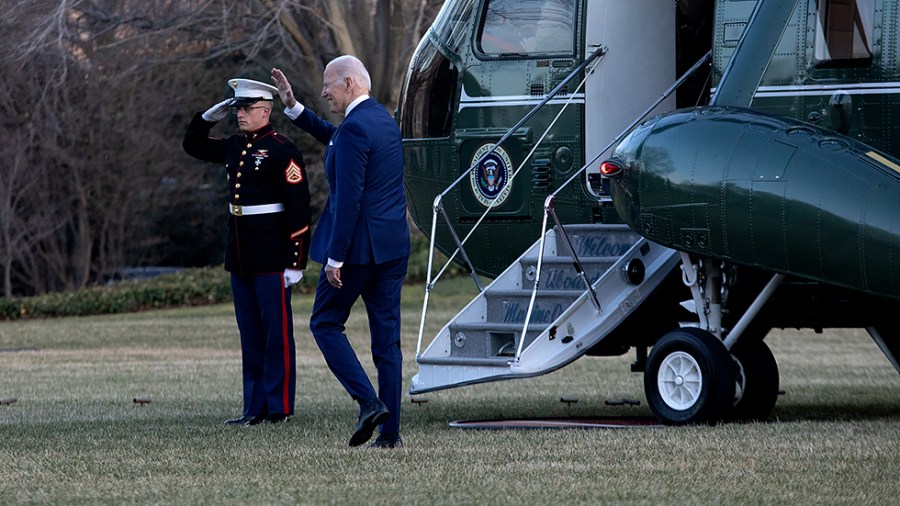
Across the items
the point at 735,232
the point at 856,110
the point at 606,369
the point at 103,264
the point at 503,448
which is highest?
the point at 856,110

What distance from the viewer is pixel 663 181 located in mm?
8852

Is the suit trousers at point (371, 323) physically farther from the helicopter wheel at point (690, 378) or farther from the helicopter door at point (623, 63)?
the helicopter door at point (623, 63)

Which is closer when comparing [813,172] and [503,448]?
[503,448]

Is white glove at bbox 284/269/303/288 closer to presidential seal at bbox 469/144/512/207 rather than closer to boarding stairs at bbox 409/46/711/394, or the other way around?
boarding stairs at bbox 409/46/711/394

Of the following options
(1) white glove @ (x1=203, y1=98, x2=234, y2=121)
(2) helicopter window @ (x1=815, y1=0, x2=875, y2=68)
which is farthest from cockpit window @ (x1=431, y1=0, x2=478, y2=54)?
(2) helicopter window @ (x1=815, y1=0, x2=875, y2=68)

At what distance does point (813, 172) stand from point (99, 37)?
17804mm

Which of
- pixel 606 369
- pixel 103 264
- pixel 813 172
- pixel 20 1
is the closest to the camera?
pixel 813 172

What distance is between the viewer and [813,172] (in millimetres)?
8336

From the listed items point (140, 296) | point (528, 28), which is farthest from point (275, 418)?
point (140, 296)

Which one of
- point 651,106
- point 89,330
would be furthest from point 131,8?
point 651,106

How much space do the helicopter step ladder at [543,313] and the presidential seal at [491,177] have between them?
654 mm

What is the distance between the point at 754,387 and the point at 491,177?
2352 millimetres

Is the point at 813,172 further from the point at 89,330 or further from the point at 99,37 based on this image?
the point at 99,37

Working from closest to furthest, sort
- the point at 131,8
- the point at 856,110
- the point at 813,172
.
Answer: the point at 813,172, the point at 856,110, the point at 131,8
